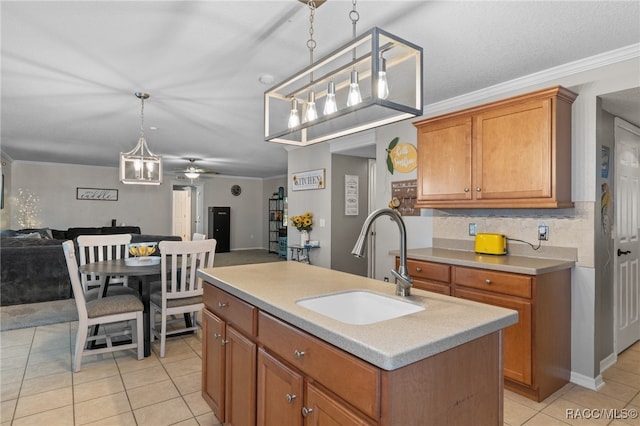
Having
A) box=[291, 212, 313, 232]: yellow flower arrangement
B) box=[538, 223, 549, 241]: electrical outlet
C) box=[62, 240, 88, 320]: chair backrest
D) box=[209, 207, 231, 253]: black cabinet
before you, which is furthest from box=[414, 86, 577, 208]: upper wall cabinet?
box=[209, 207, 231, 253]: black cabinet

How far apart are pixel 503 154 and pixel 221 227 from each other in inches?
359

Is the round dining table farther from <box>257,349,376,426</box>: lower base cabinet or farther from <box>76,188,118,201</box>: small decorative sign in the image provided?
<box>76,188,118,201</box>: small decorative sign

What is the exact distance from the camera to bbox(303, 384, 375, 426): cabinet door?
1.04 meters

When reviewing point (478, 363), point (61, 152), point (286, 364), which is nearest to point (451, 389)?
point (478, 363)

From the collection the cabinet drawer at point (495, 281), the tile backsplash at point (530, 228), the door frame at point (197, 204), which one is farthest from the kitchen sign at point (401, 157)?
the door frame at point (197, 204)

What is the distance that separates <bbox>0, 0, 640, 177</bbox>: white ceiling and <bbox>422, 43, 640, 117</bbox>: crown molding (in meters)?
0.07

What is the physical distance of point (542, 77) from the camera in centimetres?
282

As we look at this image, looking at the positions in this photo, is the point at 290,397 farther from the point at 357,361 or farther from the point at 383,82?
the point at 383,82

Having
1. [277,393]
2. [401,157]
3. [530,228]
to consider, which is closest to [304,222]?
[401,157]

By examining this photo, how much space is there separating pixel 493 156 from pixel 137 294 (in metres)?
3.40

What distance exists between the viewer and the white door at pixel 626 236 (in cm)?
304

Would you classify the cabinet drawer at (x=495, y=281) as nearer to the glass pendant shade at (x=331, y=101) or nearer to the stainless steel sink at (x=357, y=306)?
the stainless steel sink at (x=357, y=306)

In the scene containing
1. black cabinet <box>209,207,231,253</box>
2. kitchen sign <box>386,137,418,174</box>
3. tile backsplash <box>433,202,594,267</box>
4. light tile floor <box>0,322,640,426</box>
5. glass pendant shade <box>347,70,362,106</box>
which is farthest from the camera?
black cabinet <box>209,207,231,253</box>

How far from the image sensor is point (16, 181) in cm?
802
